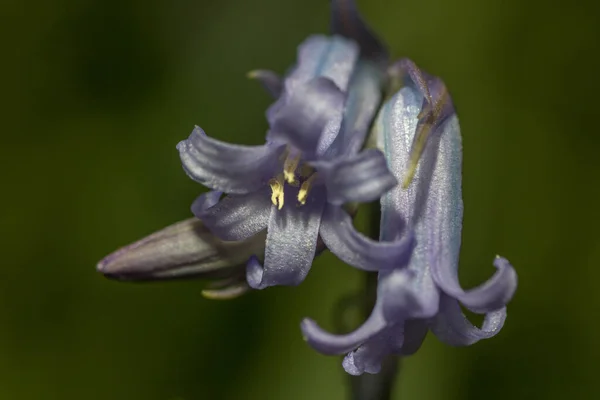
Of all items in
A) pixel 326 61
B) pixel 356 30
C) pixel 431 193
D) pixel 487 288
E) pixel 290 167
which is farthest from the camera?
Result: pixel 356 30

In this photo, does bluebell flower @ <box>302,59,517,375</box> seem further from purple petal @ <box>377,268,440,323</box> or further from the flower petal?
the flower petal

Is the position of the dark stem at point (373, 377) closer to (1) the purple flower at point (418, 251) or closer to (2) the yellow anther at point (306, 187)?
(1) the purple flower at point (418, 251)

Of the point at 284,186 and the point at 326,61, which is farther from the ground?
the point at 326,61

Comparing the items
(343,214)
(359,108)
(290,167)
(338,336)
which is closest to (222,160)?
(290,167)

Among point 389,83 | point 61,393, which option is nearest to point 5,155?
point 61,393

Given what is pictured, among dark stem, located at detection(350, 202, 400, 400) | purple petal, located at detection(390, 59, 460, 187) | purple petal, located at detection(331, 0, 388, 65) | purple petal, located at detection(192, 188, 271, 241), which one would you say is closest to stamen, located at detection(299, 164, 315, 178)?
purple petal, located at detection(192, 188, 271, 241)

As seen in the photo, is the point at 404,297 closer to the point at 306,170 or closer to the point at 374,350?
the point at 374,350

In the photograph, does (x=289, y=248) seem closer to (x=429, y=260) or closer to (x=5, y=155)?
(x=429, y=260)

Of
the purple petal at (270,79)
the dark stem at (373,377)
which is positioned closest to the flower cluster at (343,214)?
the purple petal at (270,79)
